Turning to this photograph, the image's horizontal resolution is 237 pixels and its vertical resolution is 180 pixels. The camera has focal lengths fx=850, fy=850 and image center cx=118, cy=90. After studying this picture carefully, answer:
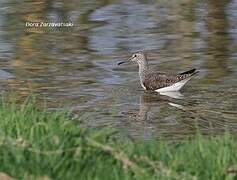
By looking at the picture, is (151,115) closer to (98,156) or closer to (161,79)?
(161,79)

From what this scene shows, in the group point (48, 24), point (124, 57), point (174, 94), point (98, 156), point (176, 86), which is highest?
point (98, 156)

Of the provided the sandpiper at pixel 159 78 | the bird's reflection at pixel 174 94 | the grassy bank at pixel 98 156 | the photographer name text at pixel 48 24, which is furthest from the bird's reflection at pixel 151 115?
the photographer name text at pixel 48 24

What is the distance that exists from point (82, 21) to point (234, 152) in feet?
29.6

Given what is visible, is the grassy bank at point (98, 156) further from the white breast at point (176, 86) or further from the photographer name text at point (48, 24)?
the photographer name text at point (48, 24)

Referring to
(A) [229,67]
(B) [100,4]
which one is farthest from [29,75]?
(B) [100,4]

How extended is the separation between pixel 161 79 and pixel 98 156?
584 centimetres

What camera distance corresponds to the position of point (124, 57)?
40.8 ft

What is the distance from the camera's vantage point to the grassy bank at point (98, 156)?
531 cm

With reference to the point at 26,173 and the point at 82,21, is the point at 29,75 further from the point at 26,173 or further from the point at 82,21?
the point at 26,173

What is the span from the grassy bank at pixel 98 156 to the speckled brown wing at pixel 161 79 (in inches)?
192

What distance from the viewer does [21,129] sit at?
20.2ft

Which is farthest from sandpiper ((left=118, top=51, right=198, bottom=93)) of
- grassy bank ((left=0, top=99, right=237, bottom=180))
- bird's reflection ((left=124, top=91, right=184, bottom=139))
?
grassy bank ((left=0, top=99, right=237, bottom=180))

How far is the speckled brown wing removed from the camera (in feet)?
36.2

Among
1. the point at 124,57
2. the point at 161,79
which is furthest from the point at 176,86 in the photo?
the point at 124,57
